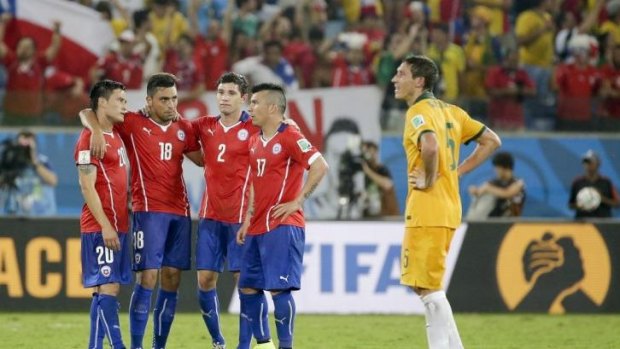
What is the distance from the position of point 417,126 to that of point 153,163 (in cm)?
230

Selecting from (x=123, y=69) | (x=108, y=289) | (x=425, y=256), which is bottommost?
(x=108, y=289)

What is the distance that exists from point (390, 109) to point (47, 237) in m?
5.21

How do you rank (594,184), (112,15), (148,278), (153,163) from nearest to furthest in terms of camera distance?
(148,278), (153,163), (594,184), (112,15)

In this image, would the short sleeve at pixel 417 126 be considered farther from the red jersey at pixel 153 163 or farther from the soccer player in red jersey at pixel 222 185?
the red jersey at pixel 153 163

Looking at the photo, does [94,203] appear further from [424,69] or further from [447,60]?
[447,60]

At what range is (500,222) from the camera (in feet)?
49.2

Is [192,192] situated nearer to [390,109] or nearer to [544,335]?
[390,109]

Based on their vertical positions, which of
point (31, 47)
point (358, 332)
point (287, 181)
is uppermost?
point (31, 47)

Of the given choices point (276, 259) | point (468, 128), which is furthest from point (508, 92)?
point (276, 259)

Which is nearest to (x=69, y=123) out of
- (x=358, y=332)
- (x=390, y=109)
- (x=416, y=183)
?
(x=390, y=109)

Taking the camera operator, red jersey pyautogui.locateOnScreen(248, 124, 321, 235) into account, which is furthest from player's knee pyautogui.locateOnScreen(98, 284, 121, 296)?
the camera operator

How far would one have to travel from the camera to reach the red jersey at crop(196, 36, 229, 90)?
18.5m

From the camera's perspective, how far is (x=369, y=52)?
19.8 metres

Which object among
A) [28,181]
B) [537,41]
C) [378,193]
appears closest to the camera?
[28,181]
